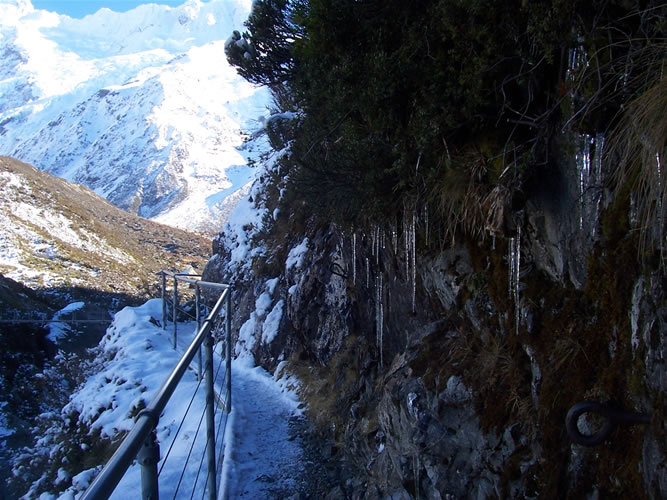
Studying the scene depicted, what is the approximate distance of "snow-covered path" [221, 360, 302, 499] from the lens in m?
3.88

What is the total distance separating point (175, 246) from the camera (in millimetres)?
75125

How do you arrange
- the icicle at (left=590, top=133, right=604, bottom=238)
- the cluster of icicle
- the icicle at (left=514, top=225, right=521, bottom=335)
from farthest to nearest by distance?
the cluster of icicle, the icicle at (left=514, top=225, right=521, bottom=335), the icicle at (left=590, top=133, right=604, bottom=238)

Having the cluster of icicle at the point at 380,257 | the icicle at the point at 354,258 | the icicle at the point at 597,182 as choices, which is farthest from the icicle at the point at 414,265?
the icicle at the point at 597,182

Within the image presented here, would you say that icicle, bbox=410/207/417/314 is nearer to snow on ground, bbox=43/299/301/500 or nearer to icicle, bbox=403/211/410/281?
icicle, bbox=403/211/410/281

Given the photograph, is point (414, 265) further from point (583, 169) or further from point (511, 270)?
point (583, 169)

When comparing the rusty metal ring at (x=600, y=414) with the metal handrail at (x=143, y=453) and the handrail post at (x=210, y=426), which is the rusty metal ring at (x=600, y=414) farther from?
the handrail post at (x=210, y=426)

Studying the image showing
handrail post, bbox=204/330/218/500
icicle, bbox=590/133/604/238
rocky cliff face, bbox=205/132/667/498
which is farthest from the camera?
handrail post, bbox=204/330/218/500

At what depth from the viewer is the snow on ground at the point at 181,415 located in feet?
12.6

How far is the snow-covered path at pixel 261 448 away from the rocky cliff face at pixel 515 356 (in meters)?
0.47

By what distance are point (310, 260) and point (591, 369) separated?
572 cm

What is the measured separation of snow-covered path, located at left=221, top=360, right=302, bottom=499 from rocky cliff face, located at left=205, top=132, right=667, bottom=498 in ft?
1.53

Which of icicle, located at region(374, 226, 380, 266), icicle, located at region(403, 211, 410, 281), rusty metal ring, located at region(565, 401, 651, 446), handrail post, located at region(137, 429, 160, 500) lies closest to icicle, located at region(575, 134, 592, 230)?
rusty metal ring, located at region(565, 401, 651, 446)

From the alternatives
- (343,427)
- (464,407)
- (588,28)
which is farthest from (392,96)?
(343,427)

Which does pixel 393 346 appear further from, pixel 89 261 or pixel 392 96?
pixel 89 261
